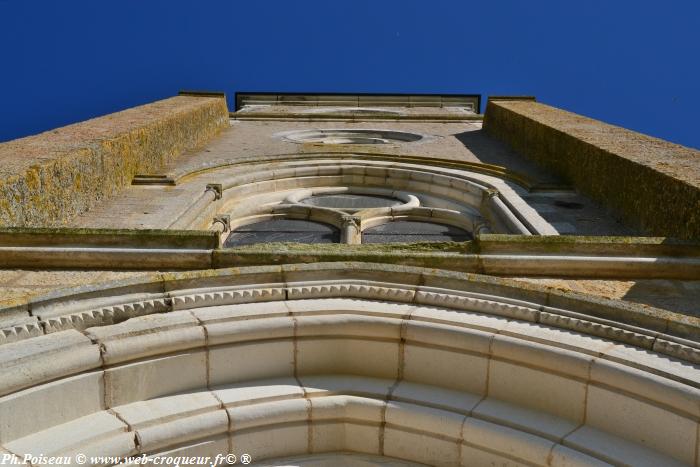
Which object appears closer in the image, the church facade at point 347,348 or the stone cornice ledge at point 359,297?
the church facade at point 347,348

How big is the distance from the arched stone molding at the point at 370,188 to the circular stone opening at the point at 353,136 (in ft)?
10.6

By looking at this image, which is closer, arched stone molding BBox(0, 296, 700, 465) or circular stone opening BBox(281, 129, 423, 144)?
arched stone molding BBox(0, 296, 700, 465)

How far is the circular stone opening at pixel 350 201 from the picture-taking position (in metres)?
9.68

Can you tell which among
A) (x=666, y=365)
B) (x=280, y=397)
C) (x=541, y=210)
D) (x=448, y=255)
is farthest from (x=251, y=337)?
(x=541, y=210)

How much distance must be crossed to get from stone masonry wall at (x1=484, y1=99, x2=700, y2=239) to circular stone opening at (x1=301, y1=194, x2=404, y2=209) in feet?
7.59

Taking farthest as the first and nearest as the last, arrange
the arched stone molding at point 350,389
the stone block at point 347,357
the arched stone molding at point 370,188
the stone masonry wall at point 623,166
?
the arched stone molding at point 370,188, the stone masonry wall at point 623,166, the stone block at point 347,357, the arched stone molding at point 350,389

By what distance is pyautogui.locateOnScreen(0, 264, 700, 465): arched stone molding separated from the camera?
3.42 meters

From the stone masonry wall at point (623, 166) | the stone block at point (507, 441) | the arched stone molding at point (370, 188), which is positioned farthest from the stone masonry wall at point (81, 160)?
the stone masonry wall at point (623, 166)

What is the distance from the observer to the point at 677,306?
4.57 meters

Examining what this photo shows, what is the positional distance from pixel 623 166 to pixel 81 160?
5.56 m

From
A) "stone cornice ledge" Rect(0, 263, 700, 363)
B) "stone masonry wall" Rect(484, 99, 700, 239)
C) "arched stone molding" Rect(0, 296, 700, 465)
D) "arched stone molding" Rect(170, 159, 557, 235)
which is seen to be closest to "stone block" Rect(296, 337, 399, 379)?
"arched stone molding" Rect(0, 296, 700, 465)

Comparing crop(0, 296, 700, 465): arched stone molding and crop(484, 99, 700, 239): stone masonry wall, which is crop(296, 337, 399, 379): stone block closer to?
crop(0, 296, 700, 465): arched stone molding

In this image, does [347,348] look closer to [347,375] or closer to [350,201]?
[347,375]

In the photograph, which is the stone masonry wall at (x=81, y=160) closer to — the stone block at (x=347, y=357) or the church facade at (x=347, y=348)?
the church facade at (x=347, y=348)
